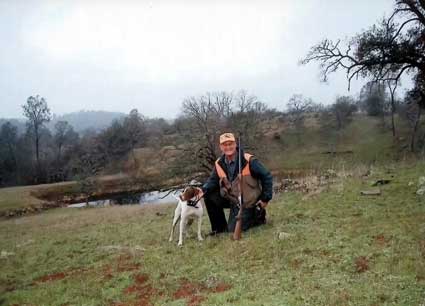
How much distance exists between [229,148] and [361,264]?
153 inches

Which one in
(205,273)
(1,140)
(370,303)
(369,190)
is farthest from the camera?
(1,140)

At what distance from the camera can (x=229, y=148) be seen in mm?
9180

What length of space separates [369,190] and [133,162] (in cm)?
6064

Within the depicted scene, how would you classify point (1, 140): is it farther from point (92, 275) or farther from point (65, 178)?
point (92, 275)

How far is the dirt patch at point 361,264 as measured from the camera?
19.7ft

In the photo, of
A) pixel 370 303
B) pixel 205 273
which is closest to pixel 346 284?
pixel 370 303

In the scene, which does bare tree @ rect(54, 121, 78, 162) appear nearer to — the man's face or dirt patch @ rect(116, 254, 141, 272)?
dirt patch @ rect(116, 254, 141, 272)

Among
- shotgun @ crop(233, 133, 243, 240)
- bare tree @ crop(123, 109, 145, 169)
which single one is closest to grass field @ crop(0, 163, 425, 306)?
shotgun @ crop(233, 133, 243, 240)

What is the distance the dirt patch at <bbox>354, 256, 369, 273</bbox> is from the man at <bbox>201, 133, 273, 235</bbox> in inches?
118

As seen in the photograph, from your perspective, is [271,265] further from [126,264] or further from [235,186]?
[126,264]

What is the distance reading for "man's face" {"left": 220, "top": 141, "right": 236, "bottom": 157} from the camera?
912cm

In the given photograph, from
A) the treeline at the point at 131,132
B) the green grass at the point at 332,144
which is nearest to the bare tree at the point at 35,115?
the treeline at the point at 131,132

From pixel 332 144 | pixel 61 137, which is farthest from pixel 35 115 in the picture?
pixel 332 144

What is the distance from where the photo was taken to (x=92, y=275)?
27.4 feet
